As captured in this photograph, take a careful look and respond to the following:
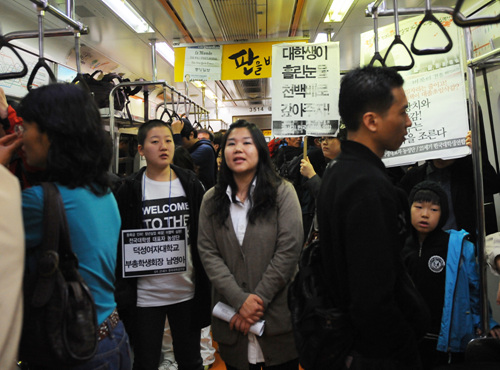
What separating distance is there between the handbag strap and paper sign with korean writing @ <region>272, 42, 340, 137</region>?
2.07 m

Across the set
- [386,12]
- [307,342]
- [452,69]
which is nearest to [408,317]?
[307,342]

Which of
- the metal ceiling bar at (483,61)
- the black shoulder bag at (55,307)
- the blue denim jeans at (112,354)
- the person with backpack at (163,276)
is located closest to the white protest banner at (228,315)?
the person with backpack at (163,276)

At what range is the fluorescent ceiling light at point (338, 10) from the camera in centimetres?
446

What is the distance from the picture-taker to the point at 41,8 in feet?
6.38

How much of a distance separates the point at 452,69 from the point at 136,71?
22.8ft

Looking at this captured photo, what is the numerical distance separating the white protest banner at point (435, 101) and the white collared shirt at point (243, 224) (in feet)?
4.53

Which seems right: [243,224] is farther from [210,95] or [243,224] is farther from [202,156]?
[210,95]

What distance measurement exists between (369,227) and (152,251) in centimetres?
153

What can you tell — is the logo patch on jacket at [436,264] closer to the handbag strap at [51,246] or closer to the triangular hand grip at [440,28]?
the triangular hand grip at [440,28]

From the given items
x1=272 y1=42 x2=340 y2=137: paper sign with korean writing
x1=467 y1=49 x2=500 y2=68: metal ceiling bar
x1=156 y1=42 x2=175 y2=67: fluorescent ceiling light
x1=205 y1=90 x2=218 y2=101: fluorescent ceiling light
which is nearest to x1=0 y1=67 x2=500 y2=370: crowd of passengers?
x1=272 y1=42 x2=340 y2=137: paper sign with korean writing

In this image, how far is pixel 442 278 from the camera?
2.24 metres

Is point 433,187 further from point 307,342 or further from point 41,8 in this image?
point 41,8

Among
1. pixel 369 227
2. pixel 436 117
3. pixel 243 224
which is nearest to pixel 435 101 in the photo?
pixel 436 117

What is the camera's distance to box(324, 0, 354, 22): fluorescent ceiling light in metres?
4.46
